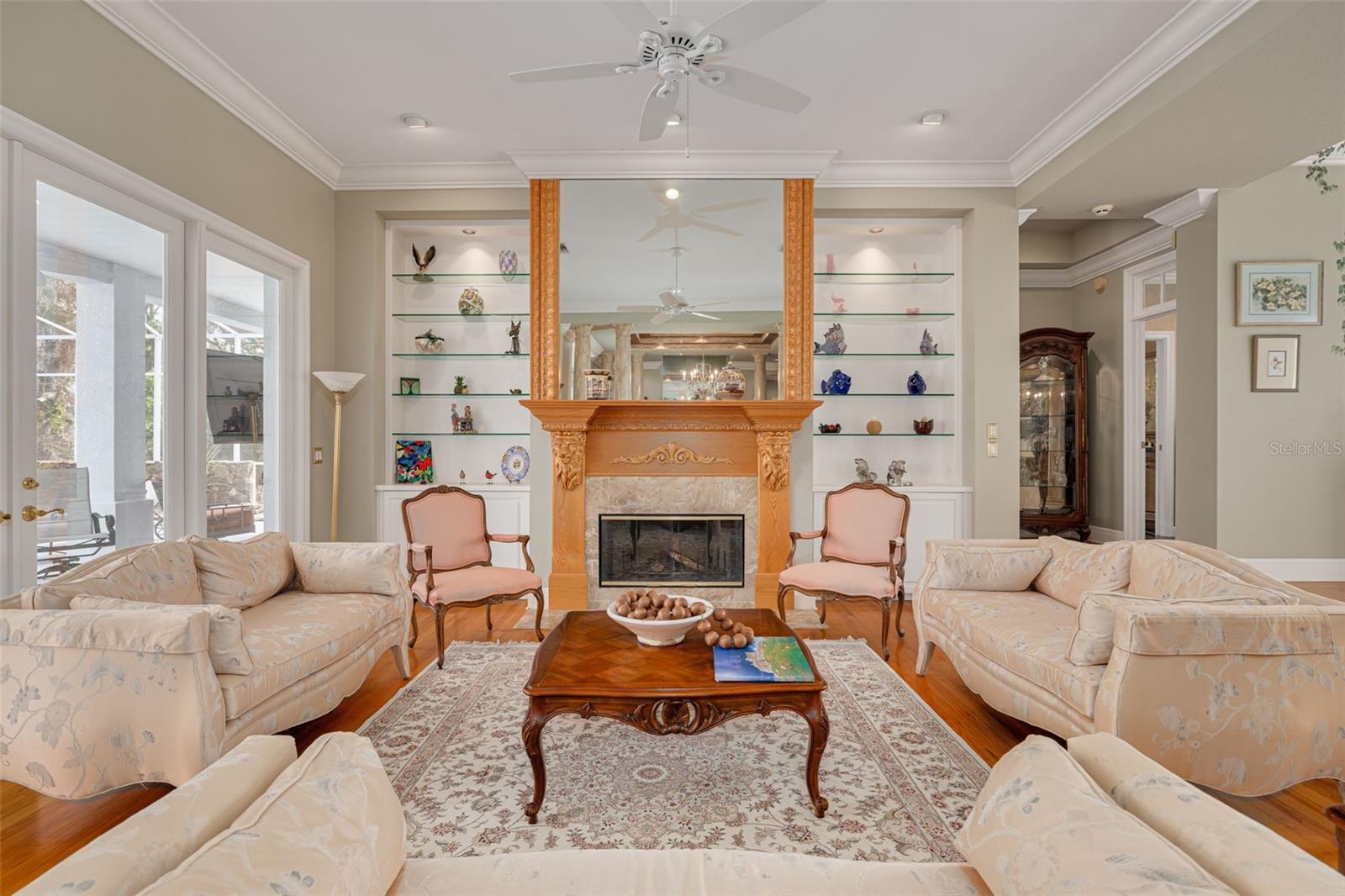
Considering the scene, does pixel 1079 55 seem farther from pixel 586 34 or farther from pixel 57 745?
pixel 57 745

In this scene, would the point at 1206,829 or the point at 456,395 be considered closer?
the point at 1206,829

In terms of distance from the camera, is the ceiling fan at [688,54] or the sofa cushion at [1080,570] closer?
the ceiling fan at [688,54]

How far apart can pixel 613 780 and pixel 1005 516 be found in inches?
144

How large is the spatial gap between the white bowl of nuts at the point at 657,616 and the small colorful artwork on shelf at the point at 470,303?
3.25m

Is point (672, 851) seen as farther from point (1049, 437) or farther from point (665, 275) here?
point (1049, 437)

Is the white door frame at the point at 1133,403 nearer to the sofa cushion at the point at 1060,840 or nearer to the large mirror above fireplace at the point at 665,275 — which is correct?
the large mirror above fireplace at the point at 665,275

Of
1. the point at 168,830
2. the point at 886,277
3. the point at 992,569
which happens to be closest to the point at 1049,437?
the point at 886,277

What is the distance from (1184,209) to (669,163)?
396 cm

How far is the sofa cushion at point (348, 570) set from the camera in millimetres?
2951

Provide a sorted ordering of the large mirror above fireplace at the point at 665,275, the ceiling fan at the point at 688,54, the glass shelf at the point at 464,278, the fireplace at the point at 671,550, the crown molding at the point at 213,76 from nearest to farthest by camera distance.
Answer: the ceiling fan at the point at 688,54 < the crown molding at the point at 213,76 < the large mirror above fireplace at the point at 665,275 < the fireplace at the point at 671,550 < the glass shelf at the point at 464,278

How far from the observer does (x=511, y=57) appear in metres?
3.20

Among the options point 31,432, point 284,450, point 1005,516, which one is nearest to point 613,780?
point 31,432

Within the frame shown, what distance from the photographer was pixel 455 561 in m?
3.82

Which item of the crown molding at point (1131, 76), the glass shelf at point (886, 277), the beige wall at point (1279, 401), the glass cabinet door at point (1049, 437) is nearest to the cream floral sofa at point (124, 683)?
the glass shelf at point (886, 277)
